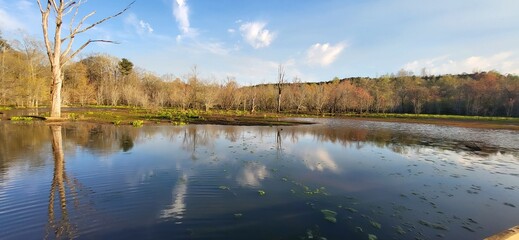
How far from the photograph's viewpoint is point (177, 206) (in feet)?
20.3

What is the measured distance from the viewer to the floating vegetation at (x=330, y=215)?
19.5ft

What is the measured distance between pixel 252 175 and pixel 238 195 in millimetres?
2099

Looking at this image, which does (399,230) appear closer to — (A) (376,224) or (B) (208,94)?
(A) (376,224)

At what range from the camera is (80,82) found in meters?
79.9

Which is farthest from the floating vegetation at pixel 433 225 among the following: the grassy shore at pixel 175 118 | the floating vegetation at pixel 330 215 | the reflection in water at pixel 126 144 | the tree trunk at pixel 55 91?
the tree trunk at pixel 55 91

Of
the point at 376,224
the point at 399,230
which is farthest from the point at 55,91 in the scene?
the point at 399,230

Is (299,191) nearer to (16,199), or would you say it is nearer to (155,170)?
(155,170)

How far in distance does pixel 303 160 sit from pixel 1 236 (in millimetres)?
9854

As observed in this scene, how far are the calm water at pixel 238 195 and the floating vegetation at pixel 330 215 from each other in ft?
0.07

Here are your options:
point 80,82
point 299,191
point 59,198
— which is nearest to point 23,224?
point 59,198

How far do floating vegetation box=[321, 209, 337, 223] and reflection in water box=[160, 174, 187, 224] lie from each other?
308cm

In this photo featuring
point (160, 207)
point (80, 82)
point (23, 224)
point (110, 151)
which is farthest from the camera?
point (80, 82)

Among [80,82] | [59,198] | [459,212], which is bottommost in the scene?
[459,212]

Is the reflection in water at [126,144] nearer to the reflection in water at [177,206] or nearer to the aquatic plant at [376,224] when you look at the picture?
the reflection in water at [177,206]
